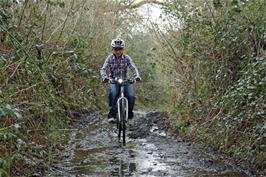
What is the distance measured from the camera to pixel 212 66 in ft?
35.3

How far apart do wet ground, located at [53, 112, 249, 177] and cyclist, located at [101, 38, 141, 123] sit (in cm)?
69

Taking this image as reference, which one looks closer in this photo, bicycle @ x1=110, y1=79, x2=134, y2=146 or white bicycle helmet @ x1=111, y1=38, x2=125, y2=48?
bicycle @ x1=110, y1=79, x2=134, y2=146

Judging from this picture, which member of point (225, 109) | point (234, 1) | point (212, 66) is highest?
point (234, 1)

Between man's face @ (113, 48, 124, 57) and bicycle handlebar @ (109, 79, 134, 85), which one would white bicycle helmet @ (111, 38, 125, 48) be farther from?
bicycle handlebar @ (109, 79, 134, 85)

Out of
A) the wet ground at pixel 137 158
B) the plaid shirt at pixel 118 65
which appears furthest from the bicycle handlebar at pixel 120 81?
the wet ground at pixel 137 158

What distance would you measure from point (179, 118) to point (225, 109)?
3058mm

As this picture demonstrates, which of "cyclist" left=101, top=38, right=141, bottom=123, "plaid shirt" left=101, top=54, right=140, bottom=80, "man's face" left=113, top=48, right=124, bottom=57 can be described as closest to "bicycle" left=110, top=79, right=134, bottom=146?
"cyclist" left=101, top=38, right=141, bottom=123

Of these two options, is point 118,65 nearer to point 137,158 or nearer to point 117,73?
point 117,73

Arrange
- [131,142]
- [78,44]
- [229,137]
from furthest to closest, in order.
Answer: [78,44] < [131,142] < [229,137]

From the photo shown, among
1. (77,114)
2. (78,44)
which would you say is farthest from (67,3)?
(77,114)

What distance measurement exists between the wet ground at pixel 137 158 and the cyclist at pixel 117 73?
2.27ft

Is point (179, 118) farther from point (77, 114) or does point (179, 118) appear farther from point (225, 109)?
point (77, 114)

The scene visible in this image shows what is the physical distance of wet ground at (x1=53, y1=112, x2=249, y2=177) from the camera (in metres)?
6.98

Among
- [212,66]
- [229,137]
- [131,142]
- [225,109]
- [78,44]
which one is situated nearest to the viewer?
[229,137]
